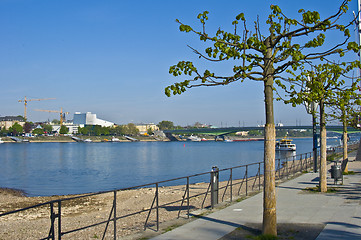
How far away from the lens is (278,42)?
31.4ft

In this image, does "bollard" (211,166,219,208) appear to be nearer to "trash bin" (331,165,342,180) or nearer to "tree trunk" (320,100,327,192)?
"tree trunk" (320,100,327,192)

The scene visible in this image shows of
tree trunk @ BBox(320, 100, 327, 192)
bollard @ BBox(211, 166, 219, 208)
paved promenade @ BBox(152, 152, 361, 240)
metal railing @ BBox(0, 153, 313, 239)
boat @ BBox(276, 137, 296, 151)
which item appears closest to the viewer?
metal railing @ BBox(0, 153, 313, 239)

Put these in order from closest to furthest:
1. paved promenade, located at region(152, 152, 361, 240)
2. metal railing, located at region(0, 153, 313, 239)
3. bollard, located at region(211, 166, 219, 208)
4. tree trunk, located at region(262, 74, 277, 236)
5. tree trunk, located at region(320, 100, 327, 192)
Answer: metal railing, located at region(0, 153, 313, 239)
tree trunk, located at region(262, 74, 277, 236)
paved promenade, located at region(152, 152, 361, 240)
bollard, located at region(211, 166, 219, 208)
tree trunk, located at region(320, 100, 327, 192)

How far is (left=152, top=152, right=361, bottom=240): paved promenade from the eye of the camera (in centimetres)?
940

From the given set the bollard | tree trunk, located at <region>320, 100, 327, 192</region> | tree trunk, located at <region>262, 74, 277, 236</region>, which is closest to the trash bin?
tree trunk, located at <region>320, 100, 327, 192</region>

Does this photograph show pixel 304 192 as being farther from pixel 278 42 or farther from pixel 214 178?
pixel 278 42

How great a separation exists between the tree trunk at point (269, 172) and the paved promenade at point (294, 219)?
0.54m

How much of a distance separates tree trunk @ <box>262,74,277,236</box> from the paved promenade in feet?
1.77

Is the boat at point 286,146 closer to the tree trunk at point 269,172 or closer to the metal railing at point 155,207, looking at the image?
the metal railing at point 155,207

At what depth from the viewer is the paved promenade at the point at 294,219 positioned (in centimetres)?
940

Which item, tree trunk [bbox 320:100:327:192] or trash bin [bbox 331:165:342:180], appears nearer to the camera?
tree trunk [bbox 320:100:327:192]

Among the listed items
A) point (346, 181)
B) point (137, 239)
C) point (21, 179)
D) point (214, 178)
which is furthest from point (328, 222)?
point (21, 179)

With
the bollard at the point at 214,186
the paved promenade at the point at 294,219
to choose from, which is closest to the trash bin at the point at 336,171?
the paved promenade at the point at 294,219

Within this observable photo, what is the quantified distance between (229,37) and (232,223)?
4980 millimetres
